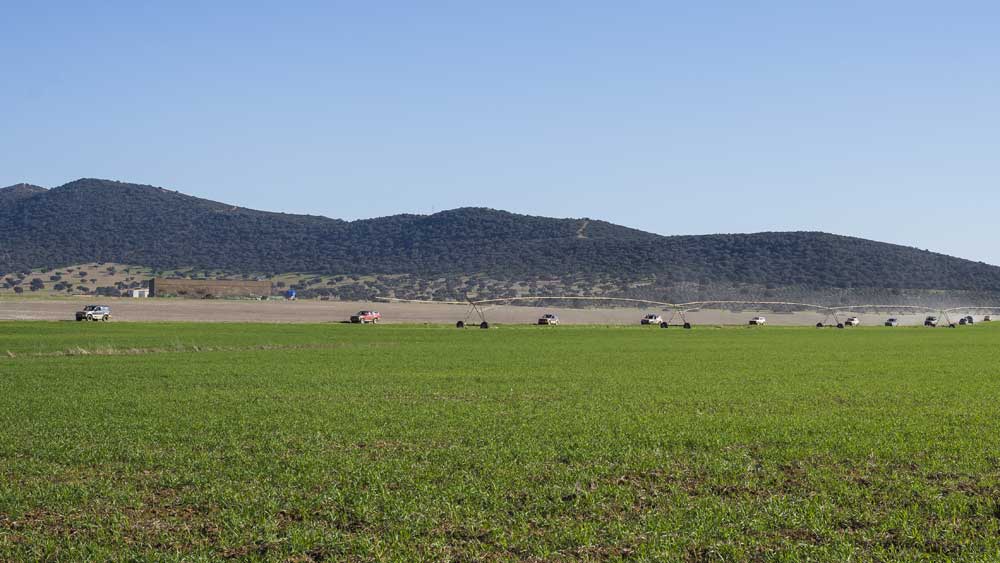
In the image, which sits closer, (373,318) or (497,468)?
(497,468)

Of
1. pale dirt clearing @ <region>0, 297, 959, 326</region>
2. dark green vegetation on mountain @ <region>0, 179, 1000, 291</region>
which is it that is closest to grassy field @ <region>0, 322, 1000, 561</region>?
pale dirt clearing @ <region>0, 297, 959, 326</region>

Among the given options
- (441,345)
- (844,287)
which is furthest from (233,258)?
(441,345)

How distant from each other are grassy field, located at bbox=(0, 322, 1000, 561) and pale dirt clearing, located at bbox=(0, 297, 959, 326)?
65.1m

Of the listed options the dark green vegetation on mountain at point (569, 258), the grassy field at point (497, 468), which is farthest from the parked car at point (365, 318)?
the dark green vegetation on mountain at point (569, 258)

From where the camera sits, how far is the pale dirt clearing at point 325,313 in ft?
309

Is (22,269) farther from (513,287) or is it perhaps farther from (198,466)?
(198,466)

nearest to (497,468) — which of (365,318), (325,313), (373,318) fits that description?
(365,318)

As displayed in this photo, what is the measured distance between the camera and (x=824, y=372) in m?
34.7

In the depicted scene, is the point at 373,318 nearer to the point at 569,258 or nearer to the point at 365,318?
the point at 365,318

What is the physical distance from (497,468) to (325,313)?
9551 centimetres

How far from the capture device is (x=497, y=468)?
14562 millimetres

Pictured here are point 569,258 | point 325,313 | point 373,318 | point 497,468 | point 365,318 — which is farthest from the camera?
point 569,258

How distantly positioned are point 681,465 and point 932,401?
38.8 ft

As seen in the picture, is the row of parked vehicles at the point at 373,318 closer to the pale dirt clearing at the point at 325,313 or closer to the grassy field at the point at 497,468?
the pale dirt clearing at the point at 325,313
